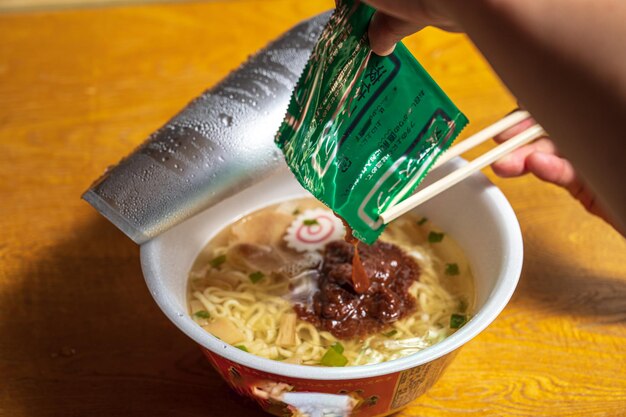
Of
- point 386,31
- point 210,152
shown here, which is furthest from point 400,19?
point 210,152

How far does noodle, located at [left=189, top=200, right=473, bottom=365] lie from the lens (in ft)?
3.53

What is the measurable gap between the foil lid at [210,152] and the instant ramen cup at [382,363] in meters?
0.07

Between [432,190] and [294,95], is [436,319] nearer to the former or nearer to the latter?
[432,190]

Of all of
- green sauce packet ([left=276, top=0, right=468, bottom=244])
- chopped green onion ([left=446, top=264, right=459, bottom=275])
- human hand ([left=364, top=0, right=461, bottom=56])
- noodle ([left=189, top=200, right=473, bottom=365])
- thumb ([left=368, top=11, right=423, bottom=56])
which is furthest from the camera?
chopped green onion ([left=446, top=264, right=459, bottom=275])

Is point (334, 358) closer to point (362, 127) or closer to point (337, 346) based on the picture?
point (337, 346)

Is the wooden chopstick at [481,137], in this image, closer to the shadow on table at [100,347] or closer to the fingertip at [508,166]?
the fingertip at [508,166]

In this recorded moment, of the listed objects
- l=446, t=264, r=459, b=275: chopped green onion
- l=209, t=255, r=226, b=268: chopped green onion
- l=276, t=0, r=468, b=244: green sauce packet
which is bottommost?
l=209, t=255, r=226, b=268: chopped green onion

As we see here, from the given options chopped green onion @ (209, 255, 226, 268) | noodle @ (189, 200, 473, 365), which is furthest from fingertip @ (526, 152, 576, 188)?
chopped green onion @ (209, 255, 226, 268)

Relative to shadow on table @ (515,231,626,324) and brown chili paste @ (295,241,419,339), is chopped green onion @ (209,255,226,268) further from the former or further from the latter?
shadow on table @ (515,231,626,324)

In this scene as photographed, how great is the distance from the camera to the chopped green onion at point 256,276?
1.24 meters

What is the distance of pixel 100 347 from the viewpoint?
1192 millimetres

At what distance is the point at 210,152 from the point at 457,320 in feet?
1.60

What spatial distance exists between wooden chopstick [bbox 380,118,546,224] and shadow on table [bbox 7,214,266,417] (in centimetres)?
38

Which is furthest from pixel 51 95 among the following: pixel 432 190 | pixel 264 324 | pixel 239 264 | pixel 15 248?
pixel 432 190
